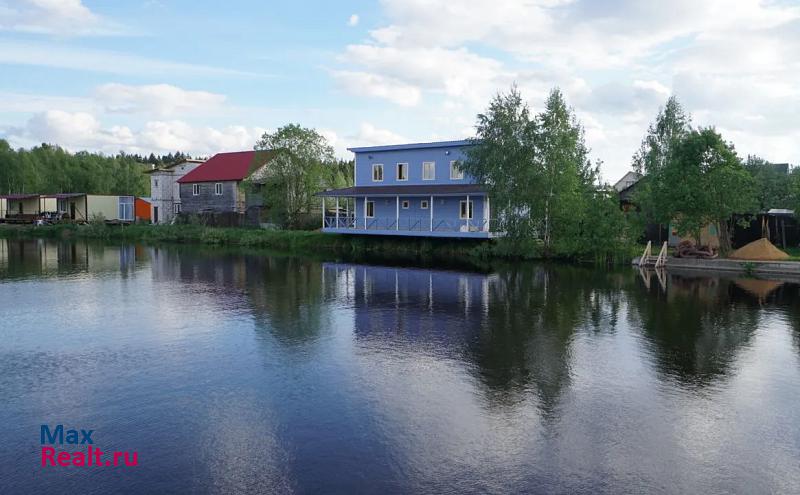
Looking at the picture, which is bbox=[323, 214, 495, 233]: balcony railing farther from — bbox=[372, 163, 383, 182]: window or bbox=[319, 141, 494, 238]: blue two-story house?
bbox=[372, 163, 383, 182]: window

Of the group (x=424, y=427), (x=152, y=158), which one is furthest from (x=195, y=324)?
(x=152, y=158)

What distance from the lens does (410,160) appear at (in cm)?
4325

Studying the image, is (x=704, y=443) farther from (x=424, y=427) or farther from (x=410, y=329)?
(x=410, y=329)

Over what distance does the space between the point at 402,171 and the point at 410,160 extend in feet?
3.66

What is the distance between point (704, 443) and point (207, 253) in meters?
35.8

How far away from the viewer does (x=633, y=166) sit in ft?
153

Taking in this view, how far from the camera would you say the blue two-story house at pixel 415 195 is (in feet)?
129

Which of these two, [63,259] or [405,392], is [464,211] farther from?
[405,392]

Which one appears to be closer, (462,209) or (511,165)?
(511,165)

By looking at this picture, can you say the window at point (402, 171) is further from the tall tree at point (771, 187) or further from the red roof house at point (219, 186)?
the tall tree at point (771, 187)

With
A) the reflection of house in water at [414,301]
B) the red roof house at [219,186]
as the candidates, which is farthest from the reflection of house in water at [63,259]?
the red roof house at [219,186]

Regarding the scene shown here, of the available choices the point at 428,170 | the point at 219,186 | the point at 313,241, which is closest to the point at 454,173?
the point at 428,170

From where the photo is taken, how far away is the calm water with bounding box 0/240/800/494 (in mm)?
7434

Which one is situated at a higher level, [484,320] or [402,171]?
[402,171]
